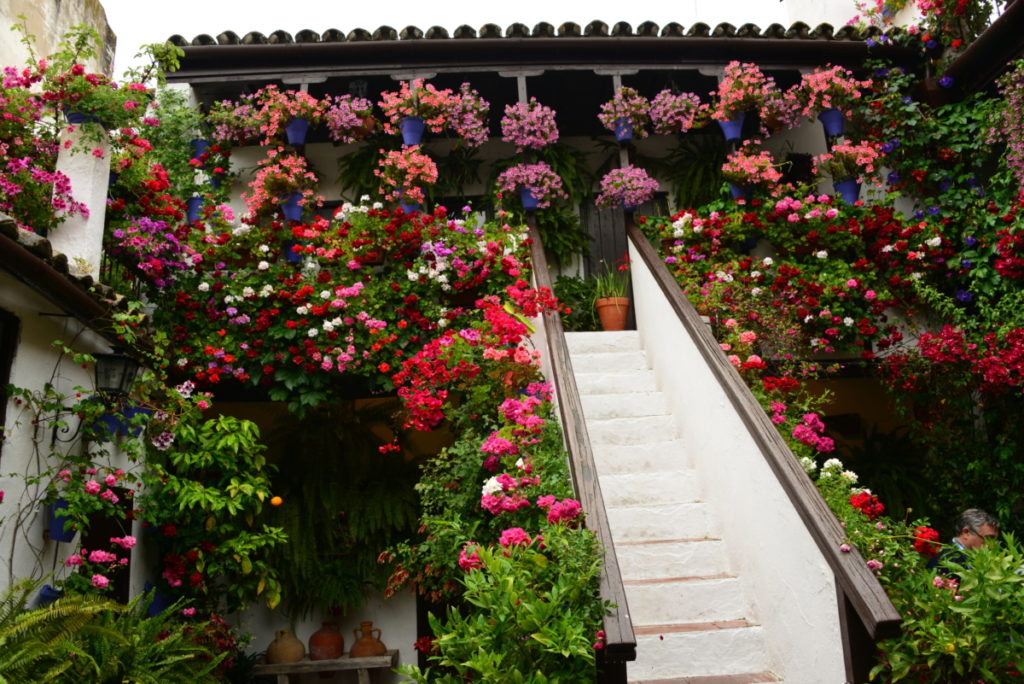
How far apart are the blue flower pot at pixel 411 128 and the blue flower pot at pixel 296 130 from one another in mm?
1023

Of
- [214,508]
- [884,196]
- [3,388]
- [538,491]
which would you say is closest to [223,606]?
[214,508]

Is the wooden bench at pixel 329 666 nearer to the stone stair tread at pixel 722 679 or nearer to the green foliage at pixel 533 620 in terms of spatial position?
the stone stair tread at pixel 722 679

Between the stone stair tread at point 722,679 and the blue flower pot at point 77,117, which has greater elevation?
the blue flower pot at point 77,117

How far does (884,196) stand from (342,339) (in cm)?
605

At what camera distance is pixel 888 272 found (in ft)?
26.0

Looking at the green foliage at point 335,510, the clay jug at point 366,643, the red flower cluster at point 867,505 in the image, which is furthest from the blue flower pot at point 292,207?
the red flower cluster at point 867,505

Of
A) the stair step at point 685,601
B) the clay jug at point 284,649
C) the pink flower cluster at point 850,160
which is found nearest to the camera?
the stair step at point 685,601

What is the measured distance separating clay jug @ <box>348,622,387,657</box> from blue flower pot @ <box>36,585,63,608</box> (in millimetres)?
3576

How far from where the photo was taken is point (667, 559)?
497cm

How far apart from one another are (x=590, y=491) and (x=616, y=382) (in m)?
2.57

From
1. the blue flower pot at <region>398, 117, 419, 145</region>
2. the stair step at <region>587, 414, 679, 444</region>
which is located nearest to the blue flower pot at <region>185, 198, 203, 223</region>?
the blue flower pot at <region>398, 117, 419, 145</region>

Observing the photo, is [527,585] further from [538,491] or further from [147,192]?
[147,192]

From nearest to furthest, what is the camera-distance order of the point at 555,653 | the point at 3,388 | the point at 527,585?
the point at 555,653
the point at 527,585
the point at 3,388

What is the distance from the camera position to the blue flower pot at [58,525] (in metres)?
4.67
